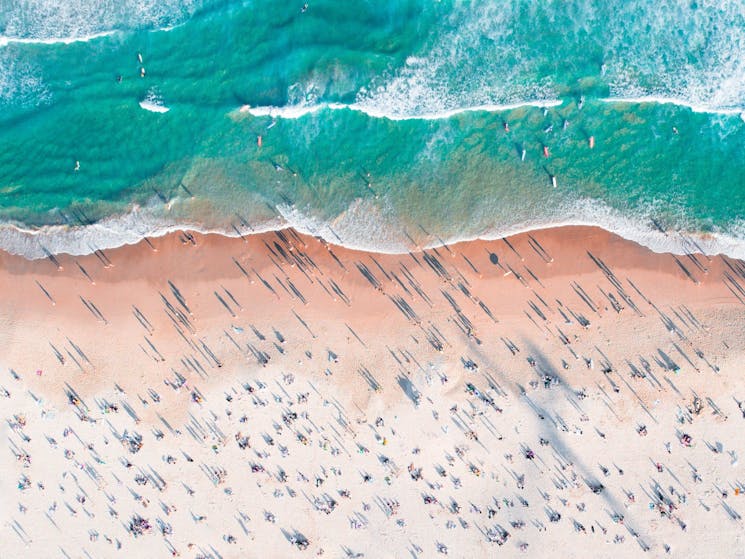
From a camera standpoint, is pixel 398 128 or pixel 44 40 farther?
pixel 44 40

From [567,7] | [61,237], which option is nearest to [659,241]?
[567,7]

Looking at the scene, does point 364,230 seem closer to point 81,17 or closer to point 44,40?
point 81,17

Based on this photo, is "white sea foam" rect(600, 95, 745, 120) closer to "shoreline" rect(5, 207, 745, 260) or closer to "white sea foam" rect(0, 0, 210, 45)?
"shoreline" rect(5, 207, 745, 260)

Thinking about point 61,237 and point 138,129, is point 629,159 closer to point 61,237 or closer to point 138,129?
point 138,129

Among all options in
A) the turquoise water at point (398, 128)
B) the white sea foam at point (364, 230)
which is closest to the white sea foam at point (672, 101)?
the turquoise water at point (398, 128)

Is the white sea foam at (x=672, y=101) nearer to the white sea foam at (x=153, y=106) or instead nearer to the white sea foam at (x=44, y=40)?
the white sea foam at (x=153, y=106)

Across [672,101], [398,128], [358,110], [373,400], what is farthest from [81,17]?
[672,101]
